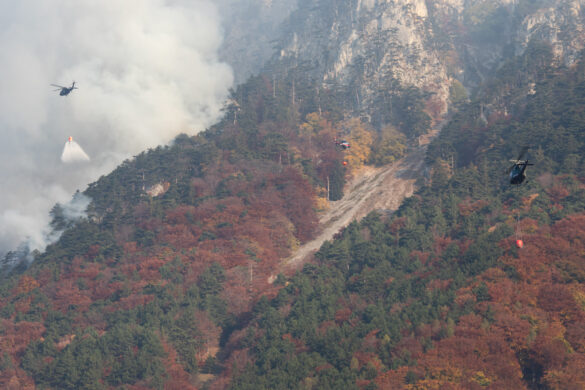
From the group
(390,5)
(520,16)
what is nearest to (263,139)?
(390,5)

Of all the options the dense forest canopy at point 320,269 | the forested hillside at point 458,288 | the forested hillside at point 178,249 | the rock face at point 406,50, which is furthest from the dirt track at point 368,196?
the rock face at point 406,50

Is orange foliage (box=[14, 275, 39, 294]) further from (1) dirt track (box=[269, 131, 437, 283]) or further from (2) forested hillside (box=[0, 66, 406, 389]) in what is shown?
(1) dirt track (box=[269, 131, 437, 283])

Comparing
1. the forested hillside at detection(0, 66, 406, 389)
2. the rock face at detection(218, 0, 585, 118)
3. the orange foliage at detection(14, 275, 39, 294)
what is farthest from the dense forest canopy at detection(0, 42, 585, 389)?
the rock face at detection(218, 0, 585, 118)

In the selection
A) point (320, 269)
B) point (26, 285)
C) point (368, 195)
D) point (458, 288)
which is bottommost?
point (458, 288)

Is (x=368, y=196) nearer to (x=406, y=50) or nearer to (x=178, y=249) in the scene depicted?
(x=178, y=249)

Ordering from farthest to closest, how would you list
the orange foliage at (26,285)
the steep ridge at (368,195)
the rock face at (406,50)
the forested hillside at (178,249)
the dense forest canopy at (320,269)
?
1. the rock face at (406,50)
2. the steep ridge at (368,195)
3. the orange foliage at (26,285)
4. the forested hillside at (178,249)
5. the dense forest canopy at (320,269)

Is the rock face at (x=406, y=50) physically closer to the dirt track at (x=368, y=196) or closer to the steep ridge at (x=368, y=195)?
the dirt track at (x=368, y=196)

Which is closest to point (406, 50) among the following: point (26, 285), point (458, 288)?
point (458, 288)
